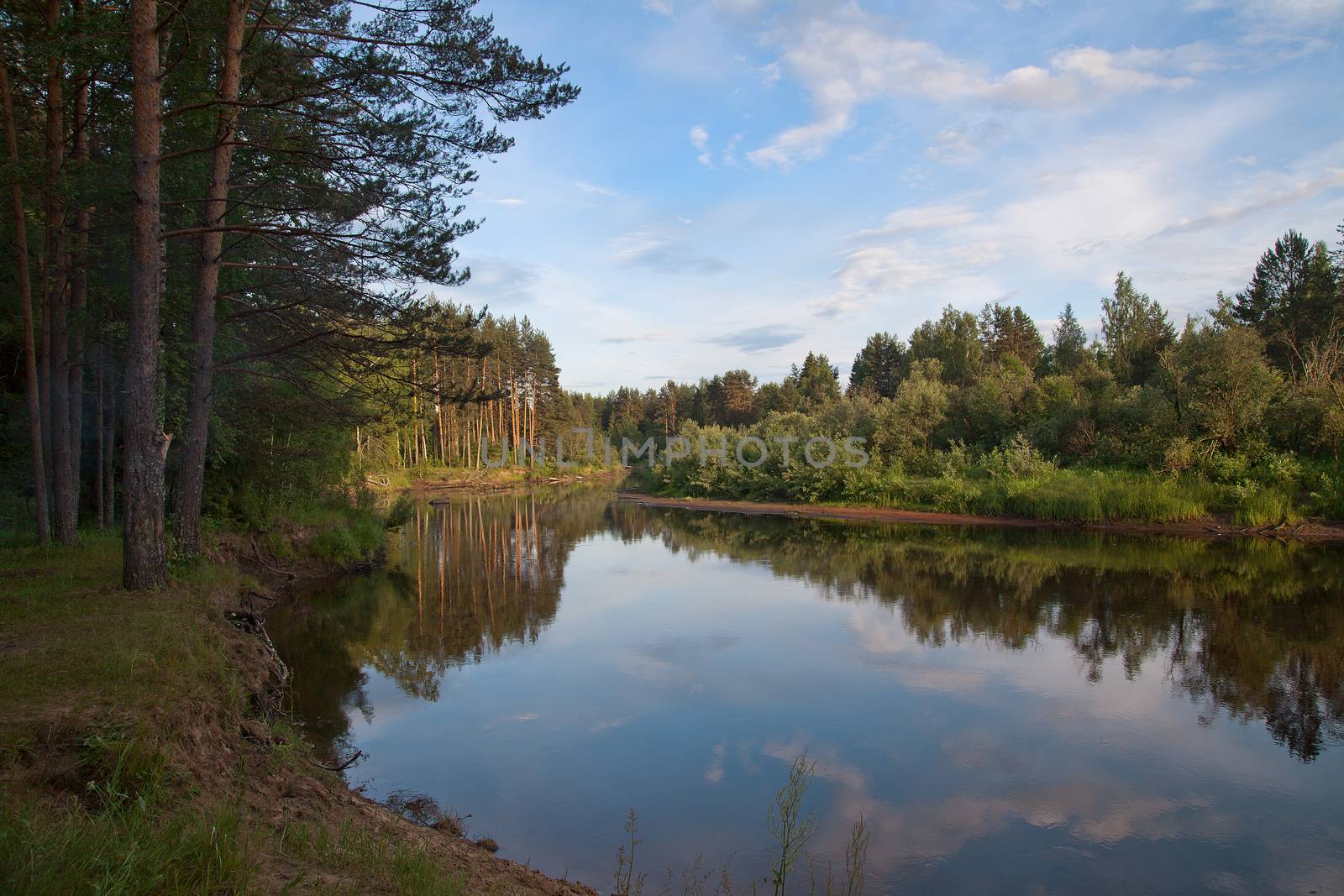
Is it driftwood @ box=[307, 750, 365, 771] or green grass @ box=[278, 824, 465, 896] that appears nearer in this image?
green grass @ box=[278, 824, 465, 896]

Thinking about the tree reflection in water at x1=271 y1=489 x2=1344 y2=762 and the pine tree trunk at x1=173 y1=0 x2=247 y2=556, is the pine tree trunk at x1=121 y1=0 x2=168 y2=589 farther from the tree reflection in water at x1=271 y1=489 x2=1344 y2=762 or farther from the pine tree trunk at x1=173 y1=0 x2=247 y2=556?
the tree reflection in water at x1=271 y1=489 x2=1344 y2=762

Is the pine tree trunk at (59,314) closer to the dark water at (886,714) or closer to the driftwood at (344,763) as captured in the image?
the dark water at (886,714)

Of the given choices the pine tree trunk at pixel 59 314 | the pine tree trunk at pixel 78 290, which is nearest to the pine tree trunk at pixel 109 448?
the pine tree trunk at pixel 78 290

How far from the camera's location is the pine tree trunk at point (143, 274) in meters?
7.73

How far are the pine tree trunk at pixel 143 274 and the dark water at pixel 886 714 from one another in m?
3.48

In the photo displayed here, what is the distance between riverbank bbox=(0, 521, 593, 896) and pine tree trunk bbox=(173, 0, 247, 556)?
236 centimetres

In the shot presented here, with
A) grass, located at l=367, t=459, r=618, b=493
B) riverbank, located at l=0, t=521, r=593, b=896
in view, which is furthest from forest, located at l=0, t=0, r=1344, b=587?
grass, located at l=367, t=459, r=618, b=493

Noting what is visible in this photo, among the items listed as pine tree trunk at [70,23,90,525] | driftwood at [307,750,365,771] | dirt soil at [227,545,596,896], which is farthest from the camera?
pine tree trunk at [70,23,90,525]

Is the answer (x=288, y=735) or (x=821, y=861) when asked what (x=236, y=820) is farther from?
(x=821, y=861)

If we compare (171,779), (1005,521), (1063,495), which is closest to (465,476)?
(1005,521)

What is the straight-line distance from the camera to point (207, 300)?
33.3 ft

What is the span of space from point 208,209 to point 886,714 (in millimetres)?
11370

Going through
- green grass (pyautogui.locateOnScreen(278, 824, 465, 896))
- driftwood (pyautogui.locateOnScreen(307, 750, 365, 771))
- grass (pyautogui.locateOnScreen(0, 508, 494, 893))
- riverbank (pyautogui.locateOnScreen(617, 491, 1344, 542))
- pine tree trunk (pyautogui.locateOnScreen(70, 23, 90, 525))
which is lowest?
driftwood (pyautogui.locateOnScreen(307, 750, 365, 771))

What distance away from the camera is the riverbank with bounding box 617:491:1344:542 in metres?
21.6
